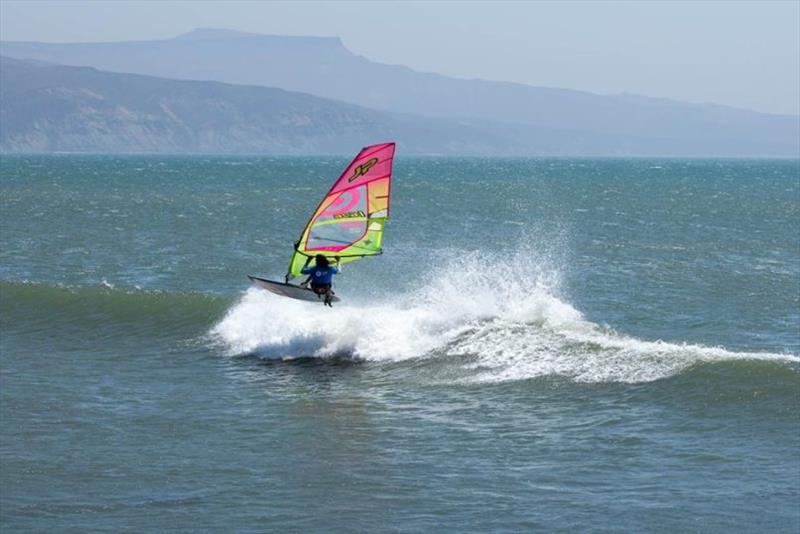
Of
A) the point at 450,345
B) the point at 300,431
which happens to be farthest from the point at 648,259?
the point at 300,431

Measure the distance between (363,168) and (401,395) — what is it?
4.26 meters

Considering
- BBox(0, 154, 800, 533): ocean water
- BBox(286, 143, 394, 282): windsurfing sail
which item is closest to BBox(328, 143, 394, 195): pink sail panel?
BBox(286, 143, 394, 282): windsurfing sail

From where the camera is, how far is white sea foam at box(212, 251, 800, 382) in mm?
25641

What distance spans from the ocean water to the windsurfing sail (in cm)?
261

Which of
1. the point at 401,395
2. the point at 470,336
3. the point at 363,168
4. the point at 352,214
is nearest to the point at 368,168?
the point at 363,168

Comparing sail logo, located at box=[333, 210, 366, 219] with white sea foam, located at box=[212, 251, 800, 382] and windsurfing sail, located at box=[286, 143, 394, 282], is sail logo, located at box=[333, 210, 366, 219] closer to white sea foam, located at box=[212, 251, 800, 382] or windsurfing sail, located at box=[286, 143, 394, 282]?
windsurfing sail, located at box=[286, 143, 394, 282]

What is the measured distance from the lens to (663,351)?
26.1 metres

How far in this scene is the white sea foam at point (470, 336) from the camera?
25641 mm

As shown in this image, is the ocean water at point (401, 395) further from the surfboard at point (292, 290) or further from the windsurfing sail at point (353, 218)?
the windsurfing sail at point (353, 218)

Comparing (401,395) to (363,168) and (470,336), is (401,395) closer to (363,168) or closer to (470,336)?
(363,168)

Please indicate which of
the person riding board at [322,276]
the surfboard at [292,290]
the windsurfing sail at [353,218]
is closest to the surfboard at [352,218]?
the windsurfing sail at [353,218]

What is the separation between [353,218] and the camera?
24844 mm

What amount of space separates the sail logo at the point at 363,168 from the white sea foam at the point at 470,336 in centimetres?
436

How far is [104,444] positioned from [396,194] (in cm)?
7144
